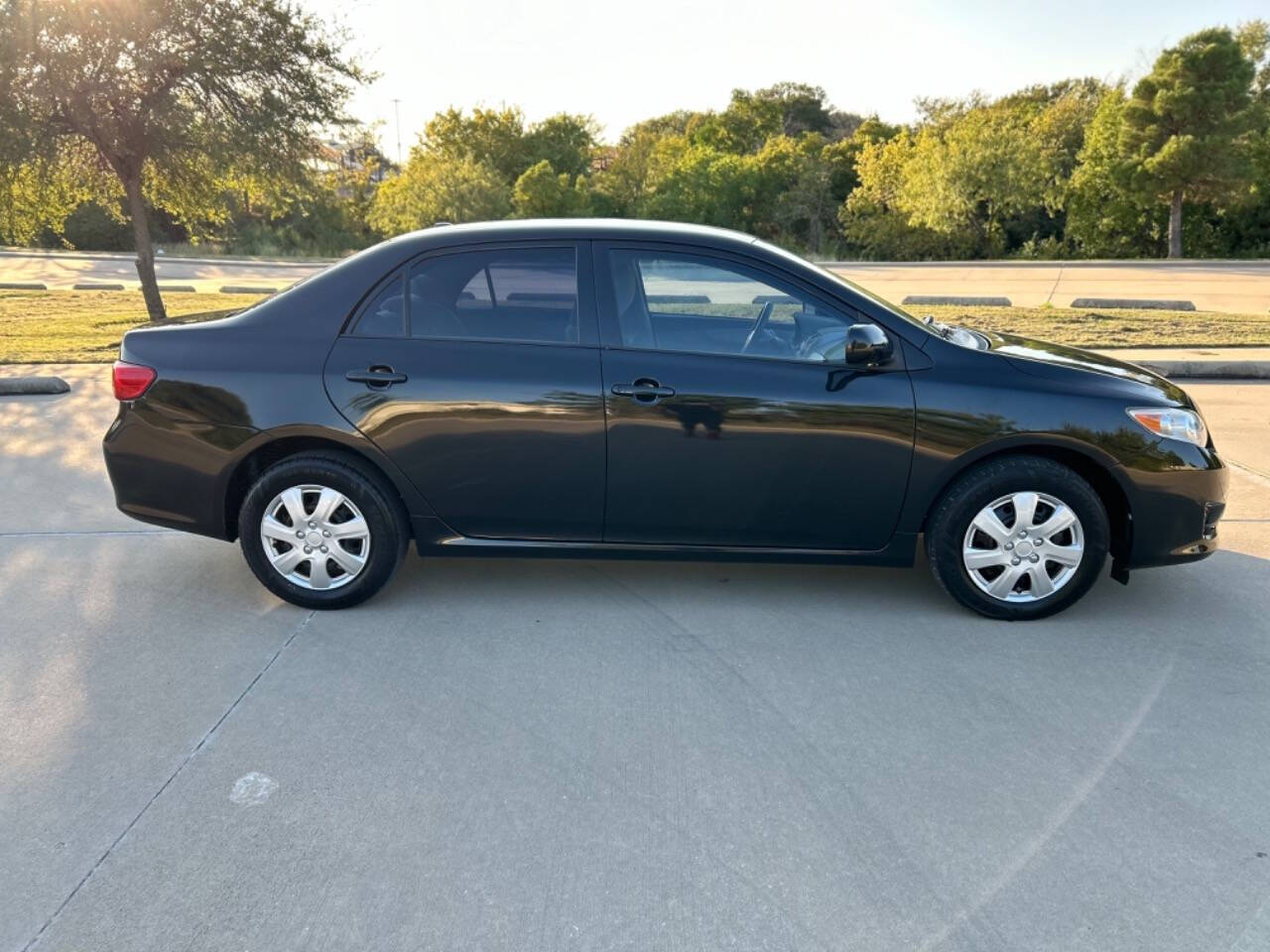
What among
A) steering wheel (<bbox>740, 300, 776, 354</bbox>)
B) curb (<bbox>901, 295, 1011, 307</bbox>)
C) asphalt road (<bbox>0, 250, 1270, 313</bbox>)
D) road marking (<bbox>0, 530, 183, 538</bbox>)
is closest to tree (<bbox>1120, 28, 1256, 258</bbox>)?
asphalt road (<bbox>0, 250, 1270, 313</bbox>)

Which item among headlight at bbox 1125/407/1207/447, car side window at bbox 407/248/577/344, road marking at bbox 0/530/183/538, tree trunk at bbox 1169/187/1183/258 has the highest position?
tree trunk at bbox 1169/187/1183/258

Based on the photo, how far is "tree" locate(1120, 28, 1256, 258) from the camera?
3391 centimetres

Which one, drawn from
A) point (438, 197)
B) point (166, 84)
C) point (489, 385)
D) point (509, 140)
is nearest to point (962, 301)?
point (166, 84)

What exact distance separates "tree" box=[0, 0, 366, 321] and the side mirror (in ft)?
37.8

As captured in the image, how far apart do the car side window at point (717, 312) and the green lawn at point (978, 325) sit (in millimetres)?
6233

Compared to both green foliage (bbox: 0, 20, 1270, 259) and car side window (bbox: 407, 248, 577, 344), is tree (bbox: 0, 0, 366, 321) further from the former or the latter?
car side window (bbox: 407, 248, 577, 344)

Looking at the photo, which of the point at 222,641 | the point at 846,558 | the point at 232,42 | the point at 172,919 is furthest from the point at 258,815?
the point at 232,42

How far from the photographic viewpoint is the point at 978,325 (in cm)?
1331

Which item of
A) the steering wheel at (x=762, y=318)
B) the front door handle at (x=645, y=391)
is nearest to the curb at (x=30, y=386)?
the front door handle at (x=645, y=391)

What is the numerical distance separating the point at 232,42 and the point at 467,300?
34.2 feet

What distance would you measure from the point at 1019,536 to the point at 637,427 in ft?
5.59

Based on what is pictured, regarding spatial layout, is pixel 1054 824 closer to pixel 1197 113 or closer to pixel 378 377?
pixel 378 377

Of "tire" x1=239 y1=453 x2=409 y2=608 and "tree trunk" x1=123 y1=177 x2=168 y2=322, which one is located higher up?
"tree trunk" x1=123 y1=177 x2=168 y2=322

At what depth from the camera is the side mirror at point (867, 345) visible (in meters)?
4.11
